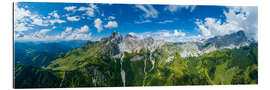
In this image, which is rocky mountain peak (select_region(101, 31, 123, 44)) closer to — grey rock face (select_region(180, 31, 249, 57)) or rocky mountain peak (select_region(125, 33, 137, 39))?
rocky mountain peak (select_region(125, 33, 137, 39))

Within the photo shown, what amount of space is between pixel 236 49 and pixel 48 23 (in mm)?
6619

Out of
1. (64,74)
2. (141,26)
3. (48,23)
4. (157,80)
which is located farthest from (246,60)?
(48,23)

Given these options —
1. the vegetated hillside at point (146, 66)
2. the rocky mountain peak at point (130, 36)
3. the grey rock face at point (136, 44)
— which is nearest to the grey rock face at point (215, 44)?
the vegetated hillside at point (146, 66)

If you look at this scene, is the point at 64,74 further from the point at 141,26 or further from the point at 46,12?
the point at 141,26

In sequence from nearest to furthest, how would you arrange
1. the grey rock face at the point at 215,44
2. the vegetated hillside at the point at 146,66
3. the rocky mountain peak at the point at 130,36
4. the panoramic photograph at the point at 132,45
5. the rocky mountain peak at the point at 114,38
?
the panoramic photograph at the point at 132,45, the vegetated hillside at the point at 146,66, the rocky mountain peak at the point at 114,38, the rocky mountain peak at the point at 130,36, the grey rock face at the point at 215,44

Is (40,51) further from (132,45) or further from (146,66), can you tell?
(146,66)

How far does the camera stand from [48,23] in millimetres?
8234

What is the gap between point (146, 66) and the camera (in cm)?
874

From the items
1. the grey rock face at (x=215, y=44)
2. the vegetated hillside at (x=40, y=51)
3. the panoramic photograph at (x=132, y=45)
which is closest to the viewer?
the vegetated hillside at (x=40, y=51)

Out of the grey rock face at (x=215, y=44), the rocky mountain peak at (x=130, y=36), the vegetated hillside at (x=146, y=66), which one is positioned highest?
the rocky mountain peak at (x=130, y=36)

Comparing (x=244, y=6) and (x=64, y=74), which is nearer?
(x=64, y=74)

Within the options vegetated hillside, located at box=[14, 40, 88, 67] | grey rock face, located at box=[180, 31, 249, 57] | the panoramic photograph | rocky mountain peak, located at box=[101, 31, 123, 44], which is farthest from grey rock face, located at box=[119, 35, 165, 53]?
vegetated hillside, located at box=[14, 40, 88, 67]

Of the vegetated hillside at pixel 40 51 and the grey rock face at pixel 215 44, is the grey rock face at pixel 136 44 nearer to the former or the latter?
the grey rock face at pixel 215 44

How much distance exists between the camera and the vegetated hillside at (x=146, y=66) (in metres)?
8.41
